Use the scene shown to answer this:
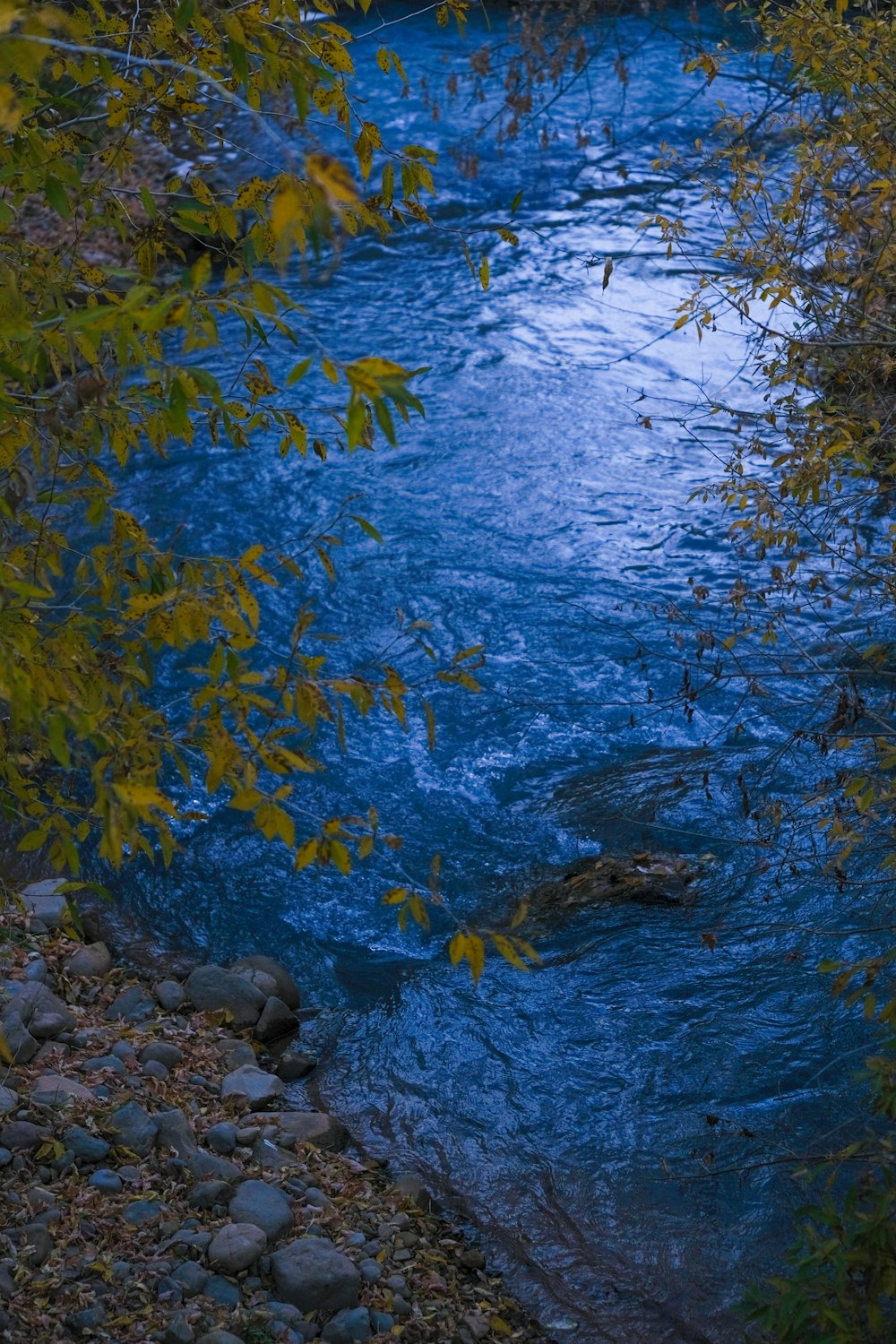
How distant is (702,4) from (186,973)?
564 inches

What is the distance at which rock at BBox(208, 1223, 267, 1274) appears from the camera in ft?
10.3

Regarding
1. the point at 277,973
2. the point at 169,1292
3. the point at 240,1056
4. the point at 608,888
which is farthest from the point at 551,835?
the point at 169,1292

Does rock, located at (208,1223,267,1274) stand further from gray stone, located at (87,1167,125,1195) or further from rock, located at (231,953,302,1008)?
rock, located at (231,953,302,1008)

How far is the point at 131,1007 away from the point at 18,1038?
1.81ft

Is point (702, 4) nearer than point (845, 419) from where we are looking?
No

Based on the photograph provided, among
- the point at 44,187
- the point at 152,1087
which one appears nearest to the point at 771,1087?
the point at 152,1087

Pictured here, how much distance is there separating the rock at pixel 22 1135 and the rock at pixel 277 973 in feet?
3.65

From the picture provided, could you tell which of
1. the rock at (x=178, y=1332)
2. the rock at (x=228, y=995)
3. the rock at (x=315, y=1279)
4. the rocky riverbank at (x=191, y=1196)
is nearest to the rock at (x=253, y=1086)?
the rocky riverbank at (x=191, y=1196)

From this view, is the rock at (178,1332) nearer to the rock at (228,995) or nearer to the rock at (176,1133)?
the rock at (176,1133)

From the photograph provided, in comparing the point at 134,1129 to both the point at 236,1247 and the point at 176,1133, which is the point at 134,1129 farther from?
the point at 236,1247

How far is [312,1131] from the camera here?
151 inches

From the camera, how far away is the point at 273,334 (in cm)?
966

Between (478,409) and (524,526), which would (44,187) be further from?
(478,409)

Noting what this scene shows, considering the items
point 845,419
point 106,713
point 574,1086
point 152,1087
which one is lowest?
point 574,1086
